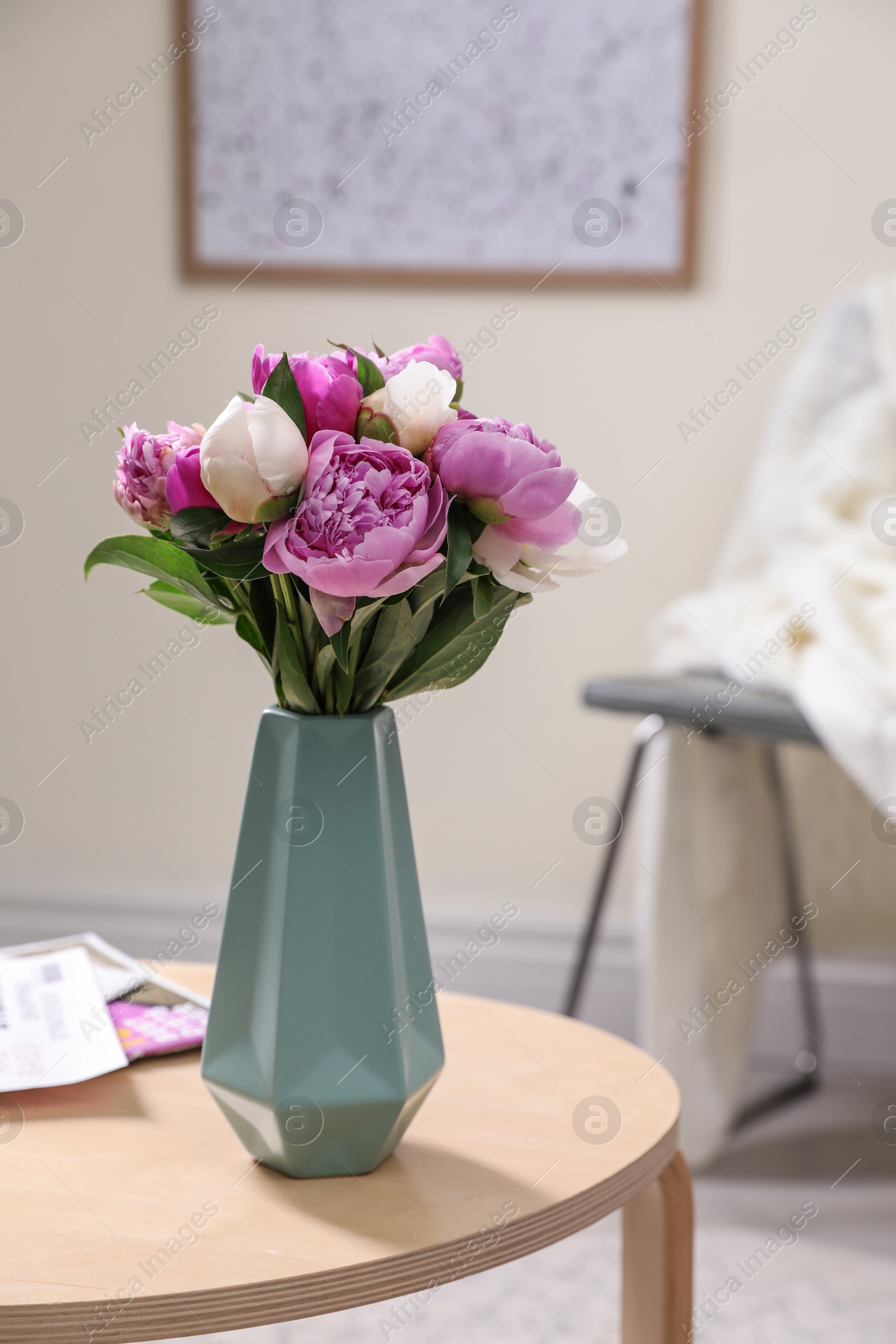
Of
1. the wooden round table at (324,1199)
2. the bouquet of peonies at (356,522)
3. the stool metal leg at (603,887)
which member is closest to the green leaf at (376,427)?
the bouquet of peonies at (356,522)

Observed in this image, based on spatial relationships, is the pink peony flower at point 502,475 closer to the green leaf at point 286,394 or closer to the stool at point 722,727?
the green leaf at point 286,394

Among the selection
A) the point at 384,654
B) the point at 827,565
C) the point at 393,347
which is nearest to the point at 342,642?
the point at 384,654

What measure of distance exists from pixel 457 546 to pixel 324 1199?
313 mm

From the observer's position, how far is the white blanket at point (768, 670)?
139 cm

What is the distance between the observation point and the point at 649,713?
137 cm

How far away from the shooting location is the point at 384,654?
0.59 metres

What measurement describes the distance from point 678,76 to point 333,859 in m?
1.56

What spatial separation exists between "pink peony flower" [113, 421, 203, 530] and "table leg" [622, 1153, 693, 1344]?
0.45 meters

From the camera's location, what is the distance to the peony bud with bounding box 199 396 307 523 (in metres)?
0.52

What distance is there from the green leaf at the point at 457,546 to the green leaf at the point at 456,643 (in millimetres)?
41

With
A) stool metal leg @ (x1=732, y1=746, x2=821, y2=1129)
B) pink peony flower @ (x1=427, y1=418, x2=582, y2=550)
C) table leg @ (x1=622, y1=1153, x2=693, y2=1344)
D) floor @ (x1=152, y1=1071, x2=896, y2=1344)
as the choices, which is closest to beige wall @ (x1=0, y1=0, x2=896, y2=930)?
stool metal leg @ (x1=732, y1=746, x2=821, y2=1129)

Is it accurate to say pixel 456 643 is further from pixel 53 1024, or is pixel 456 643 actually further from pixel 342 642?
Result: pixel 53 1024

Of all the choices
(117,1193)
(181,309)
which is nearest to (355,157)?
(181,309)

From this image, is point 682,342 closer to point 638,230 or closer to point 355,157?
point 638,230
